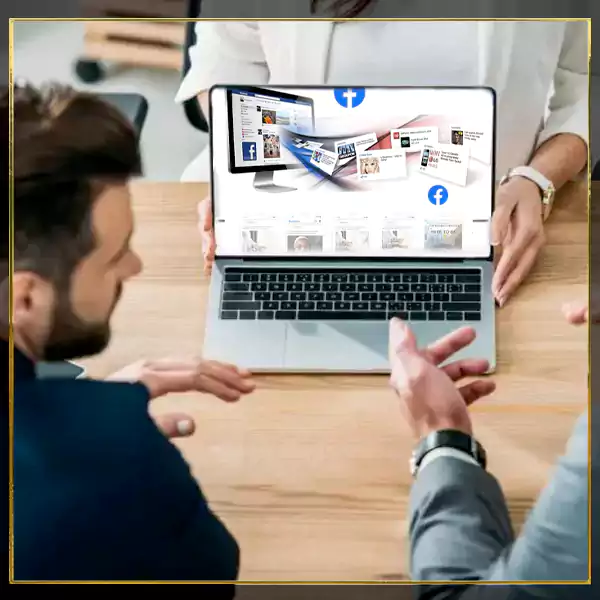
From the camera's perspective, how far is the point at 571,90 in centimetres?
81

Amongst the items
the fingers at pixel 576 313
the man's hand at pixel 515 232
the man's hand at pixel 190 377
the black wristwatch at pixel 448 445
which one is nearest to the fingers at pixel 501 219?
the man's hand at pixel 515 232

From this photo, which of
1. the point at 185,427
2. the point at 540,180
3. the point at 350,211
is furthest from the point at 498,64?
the point at 185,427

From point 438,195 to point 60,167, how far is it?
1.48ft

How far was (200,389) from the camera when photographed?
752mm

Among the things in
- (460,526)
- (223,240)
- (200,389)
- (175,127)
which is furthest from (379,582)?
(175,127)

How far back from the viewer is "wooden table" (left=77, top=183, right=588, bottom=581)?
711mm

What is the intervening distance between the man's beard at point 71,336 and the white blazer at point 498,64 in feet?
0.73

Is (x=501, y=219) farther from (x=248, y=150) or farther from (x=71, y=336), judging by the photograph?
(x=71, y=336)

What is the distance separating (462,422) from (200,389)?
295 millimetres

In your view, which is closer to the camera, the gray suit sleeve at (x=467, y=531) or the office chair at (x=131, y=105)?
the gray suit sleeve at (x=467, y=531)

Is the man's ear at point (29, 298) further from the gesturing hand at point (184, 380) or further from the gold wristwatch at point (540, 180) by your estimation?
the gold wristwatch at point (540, 180)

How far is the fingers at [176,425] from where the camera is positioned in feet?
2.43

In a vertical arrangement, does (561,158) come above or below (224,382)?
above

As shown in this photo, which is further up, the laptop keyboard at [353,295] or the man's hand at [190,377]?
the laptop keyboard at [353,295]
